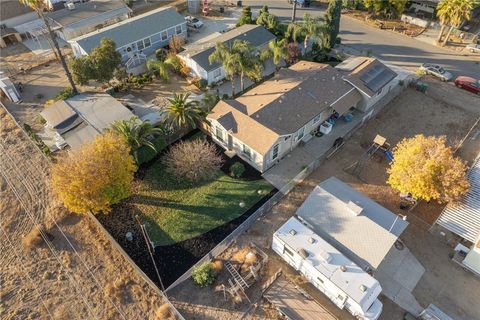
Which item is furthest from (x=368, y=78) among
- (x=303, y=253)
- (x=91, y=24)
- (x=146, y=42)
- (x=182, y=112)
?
(x=91, y=24)

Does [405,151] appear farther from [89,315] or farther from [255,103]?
[89,315]

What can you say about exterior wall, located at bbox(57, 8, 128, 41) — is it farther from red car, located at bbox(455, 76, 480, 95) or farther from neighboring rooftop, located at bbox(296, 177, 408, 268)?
red car, located at bbox(455, 76, 480, 95)

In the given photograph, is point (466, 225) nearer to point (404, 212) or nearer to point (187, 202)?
point (404, 212)

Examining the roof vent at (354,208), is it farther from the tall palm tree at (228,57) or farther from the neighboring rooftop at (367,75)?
the tall palm tree at (228,57)

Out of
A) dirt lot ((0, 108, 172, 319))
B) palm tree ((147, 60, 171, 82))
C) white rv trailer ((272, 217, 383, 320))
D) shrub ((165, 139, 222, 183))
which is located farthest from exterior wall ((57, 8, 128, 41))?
white rv trailer ((272, 217, 383, 320))

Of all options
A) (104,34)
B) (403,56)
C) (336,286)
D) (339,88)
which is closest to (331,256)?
(336,286)

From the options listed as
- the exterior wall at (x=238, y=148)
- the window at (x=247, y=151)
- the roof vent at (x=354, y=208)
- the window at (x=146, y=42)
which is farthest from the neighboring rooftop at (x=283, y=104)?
the window at (x=146, y=42)
